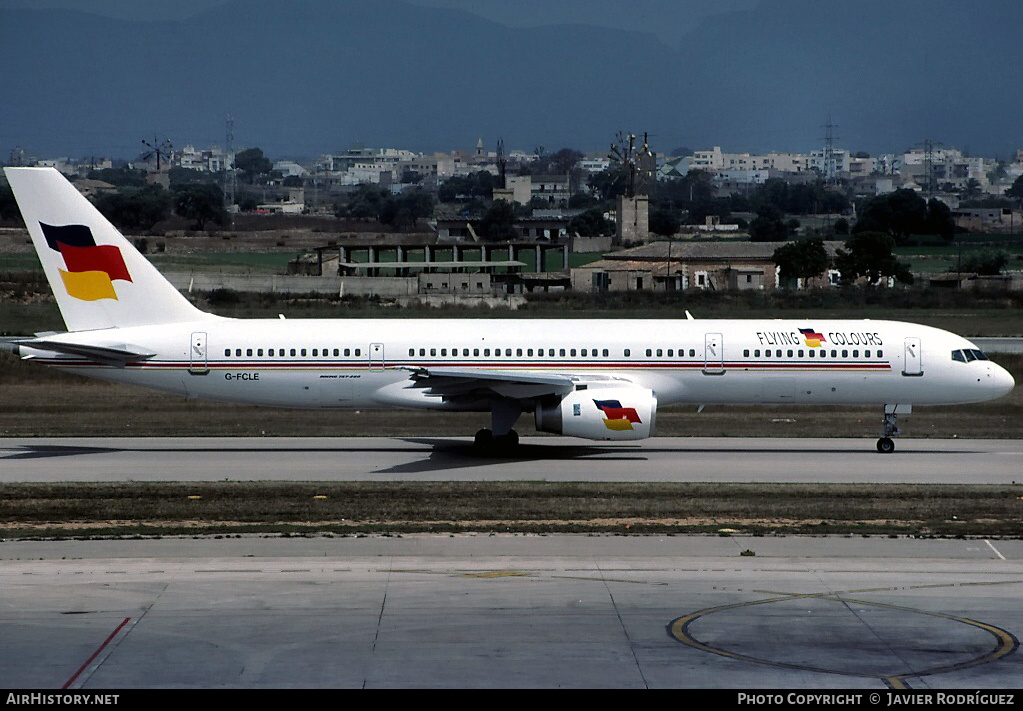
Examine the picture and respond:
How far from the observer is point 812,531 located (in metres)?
23.7

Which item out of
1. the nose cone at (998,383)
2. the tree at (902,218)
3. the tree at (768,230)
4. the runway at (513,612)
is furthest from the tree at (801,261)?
the runway at (513,612)

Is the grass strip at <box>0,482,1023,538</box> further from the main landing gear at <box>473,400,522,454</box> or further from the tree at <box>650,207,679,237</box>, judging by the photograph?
the tree at <box>650,207,679,237</box>

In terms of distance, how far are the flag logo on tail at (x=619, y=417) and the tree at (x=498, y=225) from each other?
366ft

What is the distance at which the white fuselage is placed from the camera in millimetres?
33875

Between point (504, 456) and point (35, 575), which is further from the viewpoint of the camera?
point (504, 456)

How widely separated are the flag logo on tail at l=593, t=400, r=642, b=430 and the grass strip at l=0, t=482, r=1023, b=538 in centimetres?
323

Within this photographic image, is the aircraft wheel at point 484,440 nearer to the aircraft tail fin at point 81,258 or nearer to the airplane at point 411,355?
the airplane at point 411,355

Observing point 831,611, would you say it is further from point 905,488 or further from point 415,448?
point 415,448

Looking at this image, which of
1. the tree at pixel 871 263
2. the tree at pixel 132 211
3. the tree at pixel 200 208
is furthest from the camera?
the tree at pixel 200 208

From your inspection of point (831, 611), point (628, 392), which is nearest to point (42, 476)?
point (628, 392)

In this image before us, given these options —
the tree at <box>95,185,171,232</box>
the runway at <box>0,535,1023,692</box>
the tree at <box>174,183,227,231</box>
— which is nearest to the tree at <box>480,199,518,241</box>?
the tree at <box>174,183,227,231</box>

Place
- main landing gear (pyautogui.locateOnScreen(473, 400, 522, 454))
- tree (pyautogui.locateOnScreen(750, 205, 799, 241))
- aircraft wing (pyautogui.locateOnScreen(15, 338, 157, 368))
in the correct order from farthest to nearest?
tree (pyautogui.locateOnScreen(750, 205, 799, 241)), main landing gear (pyautogui.locateOnScreen(473, 400, 522, 454)), aircraft wing (pyautogui.locateOnScreen(15, 338, 157, 368))

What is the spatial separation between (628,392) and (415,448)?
245 inches

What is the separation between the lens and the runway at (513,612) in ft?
49.8
